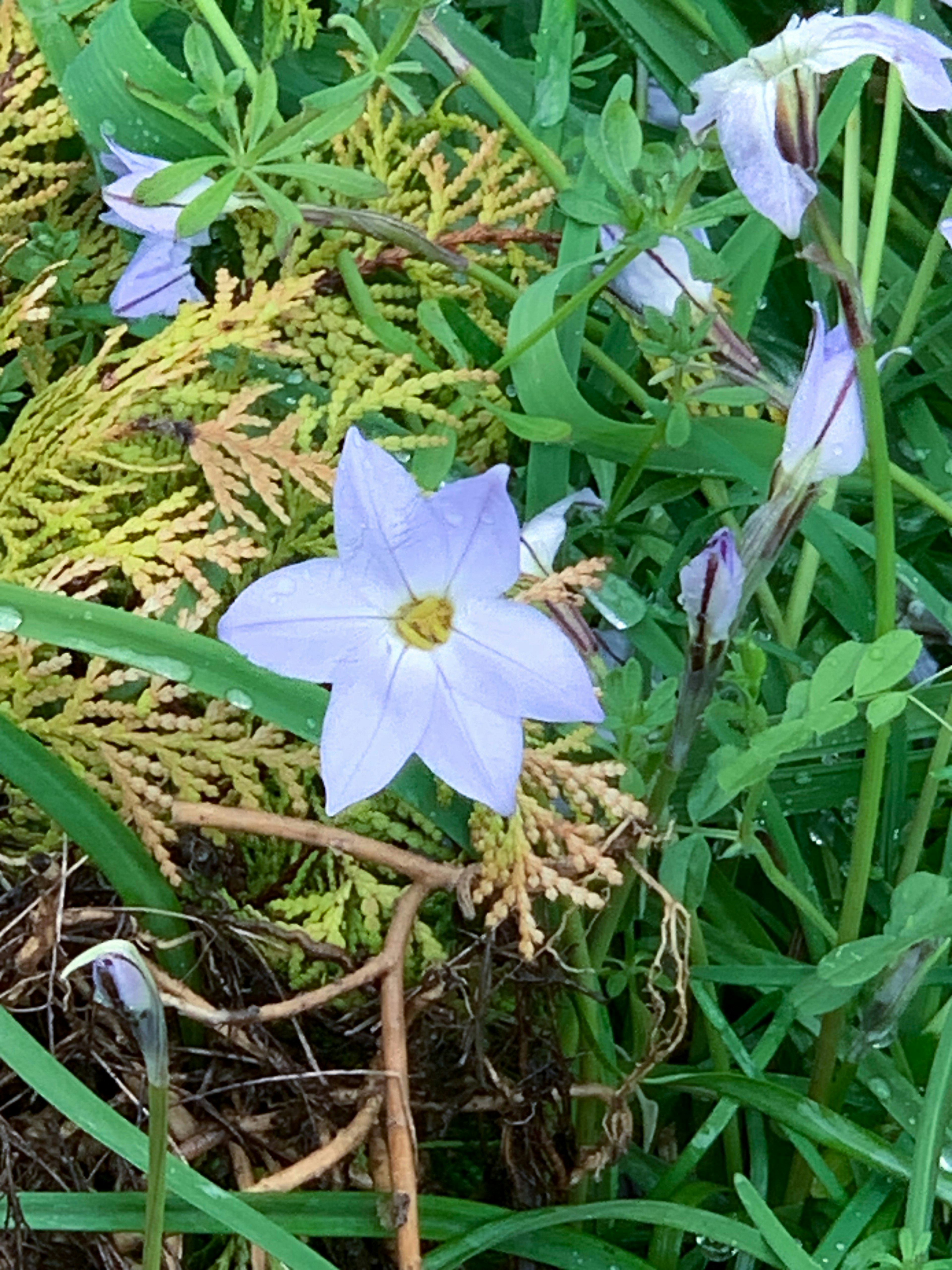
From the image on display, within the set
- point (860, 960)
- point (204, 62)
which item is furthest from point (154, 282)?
point (860, 960)

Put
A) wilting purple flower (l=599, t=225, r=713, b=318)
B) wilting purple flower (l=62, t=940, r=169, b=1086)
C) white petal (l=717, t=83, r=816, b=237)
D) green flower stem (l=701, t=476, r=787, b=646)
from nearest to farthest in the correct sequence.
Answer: wilting purple flower (l=62, t=940, r=169, b=1086) → white petal (l=717, t=83, r=816, b=237) → wilting purple flower (l=599, t=225, r=713, b=318) → green flower stem (l=701, t=476, r=787, b=646)

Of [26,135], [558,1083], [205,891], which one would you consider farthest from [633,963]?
[26,135]

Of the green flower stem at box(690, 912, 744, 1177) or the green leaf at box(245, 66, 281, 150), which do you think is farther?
the green flower stem at box(690, 912, 744, 1177)

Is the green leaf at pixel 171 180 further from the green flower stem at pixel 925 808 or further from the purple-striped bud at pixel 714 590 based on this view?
the green flower stem at pixel 925 808

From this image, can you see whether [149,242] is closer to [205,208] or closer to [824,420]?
[205,208]

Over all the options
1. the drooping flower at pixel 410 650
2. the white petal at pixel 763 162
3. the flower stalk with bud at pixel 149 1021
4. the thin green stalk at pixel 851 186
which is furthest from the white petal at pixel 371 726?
the thin green stalk at pixel 851 186

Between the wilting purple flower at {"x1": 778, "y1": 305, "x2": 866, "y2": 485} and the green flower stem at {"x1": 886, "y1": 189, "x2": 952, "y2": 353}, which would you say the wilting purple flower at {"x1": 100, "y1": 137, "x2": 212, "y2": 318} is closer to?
the wilting purple flower at {"x1": 778, "y1": 305, "x2": 866, "y2": 485}

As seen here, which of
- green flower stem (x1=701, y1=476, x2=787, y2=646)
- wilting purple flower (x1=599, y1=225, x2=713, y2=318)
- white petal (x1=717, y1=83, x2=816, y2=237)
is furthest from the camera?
green flower stem (x1=701, y1=476, x2=787, y2=646)

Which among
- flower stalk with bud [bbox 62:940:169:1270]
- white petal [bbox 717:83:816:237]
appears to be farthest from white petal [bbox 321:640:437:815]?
white petal [bbox 717:83:816:237]
